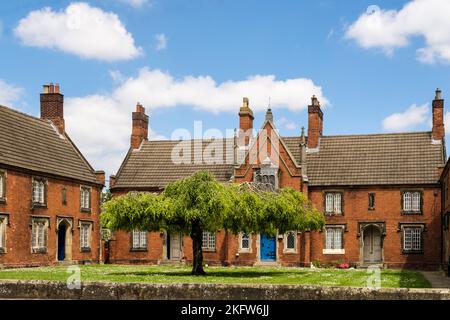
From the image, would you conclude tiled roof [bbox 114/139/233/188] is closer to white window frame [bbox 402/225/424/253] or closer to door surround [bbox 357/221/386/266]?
door surround [bbox 357/221/386/266]

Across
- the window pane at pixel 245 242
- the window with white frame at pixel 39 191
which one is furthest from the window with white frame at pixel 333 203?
the window with white frame at pixel 39 191

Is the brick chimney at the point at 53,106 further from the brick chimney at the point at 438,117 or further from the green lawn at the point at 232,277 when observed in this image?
the brick chimney at the point at 438,117

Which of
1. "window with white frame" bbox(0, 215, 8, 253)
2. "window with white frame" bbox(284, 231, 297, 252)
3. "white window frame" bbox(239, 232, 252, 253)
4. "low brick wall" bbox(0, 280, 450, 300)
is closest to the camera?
"low brick wall" bbox(0, 280, 450, 300)

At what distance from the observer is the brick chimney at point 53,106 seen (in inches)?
2164

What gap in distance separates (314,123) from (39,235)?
21300mm

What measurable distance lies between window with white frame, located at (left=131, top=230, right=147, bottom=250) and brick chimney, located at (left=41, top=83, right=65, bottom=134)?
9624 mm

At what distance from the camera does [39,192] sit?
4762 cm

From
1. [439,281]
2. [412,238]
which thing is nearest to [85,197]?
[412,238]

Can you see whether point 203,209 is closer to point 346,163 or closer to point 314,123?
point 346,163

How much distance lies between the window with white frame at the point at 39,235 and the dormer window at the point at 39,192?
43.7 inches

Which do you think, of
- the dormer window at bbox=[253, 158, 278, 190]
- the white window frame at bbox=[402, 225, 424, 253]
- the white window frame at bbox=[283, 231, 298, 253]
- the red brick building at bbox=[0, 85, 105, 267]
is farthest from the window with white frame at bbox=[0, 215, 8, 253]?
the white window frame at bbox=[402, 225, 424, 253]

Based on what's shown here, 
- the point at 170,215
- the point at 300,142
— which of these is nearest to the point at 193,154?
the point at 300,142

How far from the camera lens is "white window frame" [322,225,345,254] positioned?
167 feet
